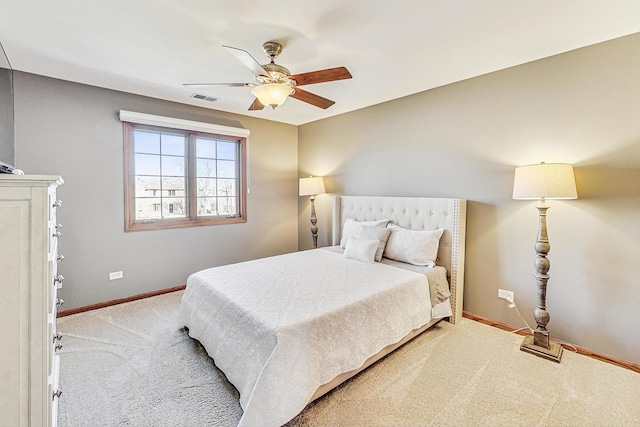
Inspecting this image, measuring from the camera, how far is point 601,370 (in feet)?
7.22

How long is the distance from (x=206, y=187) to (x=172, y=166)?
0.53 metres

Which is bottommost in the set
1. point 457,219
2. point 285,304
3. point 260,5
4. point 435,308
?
point 435,308

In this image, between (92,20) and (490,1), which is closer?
(490,1)

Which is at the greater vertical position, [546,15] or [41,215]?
[546,15]

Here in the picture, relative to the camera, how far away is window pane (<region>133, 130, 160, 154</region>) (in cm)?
363

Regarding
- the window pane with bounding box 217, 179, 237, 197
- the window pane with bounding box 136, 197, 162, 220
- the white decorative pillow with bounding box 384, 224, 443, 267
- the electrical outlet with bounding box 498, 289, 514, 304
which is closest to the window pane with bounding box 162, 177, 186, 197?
the window pane with bounding box 136, 197, 162, 220

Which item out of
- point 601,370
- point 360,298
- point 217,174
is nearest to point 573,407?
point 601,370

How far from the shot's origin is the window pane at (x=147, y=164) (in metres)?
3.65

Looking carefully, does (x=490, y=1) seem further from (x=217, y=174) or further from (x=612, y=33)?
(x=217, y=174)

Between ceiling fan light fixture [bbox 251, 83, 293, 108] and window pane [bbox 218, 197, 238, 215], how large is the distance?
2.44 m

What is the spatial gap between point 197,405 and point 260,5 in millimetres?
2570

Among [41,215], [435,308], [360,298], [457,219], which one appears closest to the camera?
[41,215]

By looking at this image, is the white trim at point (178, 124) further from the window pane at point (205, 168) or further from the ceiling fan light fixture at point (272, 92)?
the ceiling fan light fixture at point (272, 92)

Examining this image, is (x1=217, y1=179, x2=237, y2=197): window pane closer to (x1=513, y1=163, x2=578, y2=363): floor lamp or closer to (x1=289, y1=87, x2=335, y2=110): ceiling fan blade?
(x1=289, y1=87, x2=335, y2=110): ceiling fan blade
